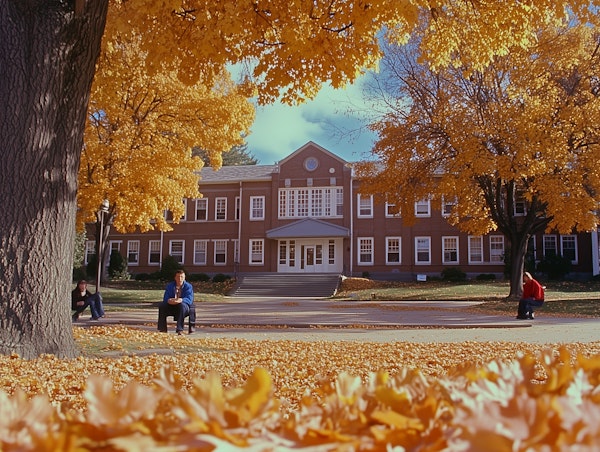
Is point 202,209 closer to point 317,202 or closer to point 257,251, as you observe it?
point 257,251

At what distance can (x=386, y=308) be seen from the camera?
70.7 feet

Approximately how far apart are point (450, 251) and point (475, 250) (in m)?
1.89

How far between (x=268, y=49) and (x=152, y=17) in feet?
6.53

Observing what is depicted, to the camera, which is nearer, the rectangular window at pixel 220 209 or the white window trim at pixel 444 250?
the white window trim at pixel 444 250

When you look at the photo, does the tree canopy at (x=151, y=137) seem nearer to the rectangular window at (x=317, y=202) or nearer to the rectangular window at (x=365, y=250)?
the rectangular window at (x=317, y=202)

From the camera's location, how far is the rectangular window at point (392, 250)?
1711 inches

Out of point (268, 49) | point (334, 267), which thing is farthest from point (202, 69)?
point (334, 267)

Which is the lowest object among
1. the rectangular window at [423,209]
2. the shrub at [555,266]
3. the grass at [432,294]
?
the grass at [432,294]

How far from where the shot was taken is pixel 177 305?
1191 centimetres

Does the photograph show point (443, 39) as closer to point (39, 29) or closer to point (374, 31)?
point (374, 31)

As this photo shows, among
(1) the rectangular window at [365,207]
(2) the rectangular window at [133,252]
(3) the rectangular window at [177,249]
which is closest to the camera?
(1) the rectangular window at [365,207]

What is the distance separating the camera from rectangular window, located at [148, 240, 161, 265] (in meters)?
47.9

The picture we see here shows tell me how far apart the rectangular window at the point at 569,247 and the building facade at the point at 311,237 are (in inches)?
2.7

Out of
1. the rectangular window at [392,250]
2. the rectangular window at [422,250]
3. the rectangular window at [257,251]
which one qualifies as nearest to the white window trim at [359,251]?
the rectangular window at [392,250]
